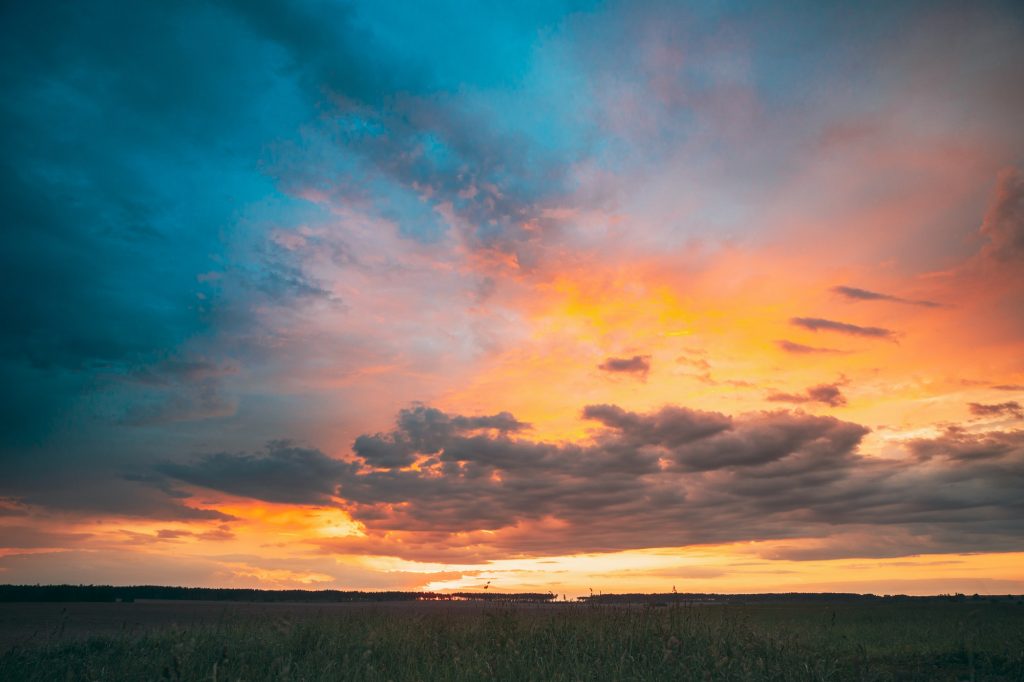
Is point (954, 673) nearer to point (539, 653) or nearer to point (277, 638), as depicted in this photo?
point (539, 653)

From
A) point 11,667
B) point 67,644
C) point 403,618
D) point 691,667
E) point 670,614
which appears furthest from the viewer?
point 403,618

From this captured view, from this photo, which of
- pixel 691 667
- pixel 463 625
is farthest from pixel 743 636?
pixel 463 625

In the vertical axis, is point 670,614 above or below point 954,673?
above

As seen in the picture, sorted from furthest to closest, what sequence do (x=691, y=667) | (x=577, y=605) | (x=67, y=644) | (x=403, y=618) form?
(x=403, y=618) → (x=577, y=605) → (x=67, y=644) → (x=691, y=667)

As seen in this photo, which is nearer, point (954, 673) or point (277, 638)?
point (954, 673)

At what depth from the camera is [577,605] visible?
19.7 meters

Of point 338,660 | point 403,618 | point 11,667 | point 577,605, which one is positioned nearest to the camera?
point 11,667

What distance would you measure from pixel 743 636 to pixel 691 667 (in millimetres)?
2812

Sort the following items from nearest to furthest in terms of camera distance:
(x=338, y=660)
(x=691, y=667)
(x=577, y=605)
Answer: (x=691, y=667) < (x=338, y=660) < (x=577, y=605)

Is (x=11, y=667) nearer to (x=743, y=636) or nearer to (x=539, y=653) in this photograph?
(x=539, y=653)

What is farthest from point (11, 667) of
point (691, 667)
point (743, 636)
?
point (743, 636)

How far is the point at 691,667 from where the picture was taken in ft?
41.8

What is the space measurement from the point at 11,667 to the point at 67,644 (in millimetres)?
Result: 4609

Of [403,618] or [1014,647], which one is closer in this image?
[1014,647]
